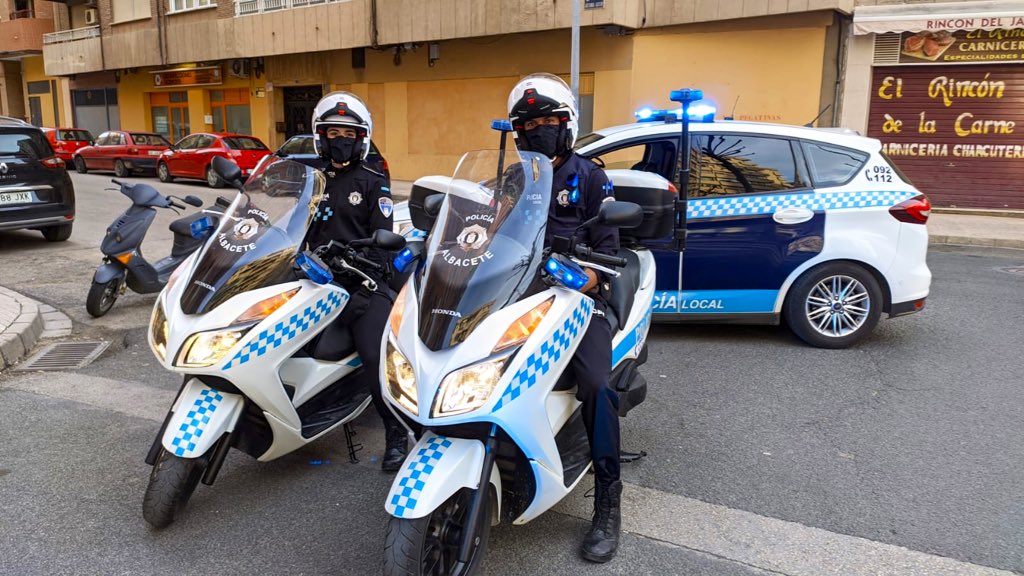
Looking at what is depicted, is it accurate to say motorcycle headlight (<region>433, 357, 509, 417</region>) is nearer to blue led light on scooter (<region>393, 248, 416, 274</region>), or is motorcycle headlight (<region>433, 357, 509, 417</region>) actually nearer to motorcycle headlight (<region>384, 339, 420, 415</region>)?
motorcycle headlight (<region>384, 339, 420, 415</region>)

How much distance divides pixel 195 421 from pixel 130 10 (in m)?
31.2

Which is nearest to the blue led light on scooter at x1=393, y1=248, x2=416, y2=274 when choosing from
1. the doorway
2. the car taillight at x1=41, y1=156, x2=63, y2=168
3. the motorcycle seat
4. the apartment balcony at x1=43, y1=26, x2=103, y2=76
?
the motorcycle seat

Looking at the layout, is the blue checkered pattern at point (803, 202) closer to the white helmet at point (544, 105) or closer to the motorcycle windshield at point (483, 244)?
the white helmet at point (544, 105)

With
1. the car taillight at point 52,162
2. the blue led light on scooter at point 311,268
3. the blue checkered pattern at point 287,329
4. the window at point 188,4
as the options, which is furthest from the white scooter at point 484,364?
the window at point 188,4

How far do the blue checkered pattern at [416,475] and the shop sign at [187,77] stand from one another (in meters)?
27.3

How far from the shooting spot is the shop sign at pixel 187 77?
27.0m

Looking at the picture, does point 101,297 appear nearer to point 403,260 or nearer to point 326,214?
point 326,214

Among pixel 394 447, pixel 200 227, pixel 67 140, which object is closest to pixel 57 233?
pixel 200 227

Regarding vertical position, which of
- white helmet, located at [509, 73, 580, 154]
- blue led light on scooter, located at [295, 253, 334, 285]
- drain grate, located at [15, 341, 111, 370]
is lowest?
drain grate, located at [15, 341, 111, 370]

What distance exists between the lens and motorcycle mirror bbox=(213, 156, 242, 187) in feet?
12.1

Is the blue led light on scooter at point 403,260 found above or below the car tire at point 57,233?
above

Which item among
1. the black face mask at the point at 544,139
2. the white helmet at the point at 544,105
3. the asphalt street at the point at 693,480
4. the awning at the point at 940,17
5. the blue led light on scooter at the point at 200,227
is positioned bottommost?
the asphalt street at the point at 693,480

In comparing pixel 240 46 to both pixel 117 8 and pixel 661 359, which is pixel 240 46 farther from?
pixel 661 359

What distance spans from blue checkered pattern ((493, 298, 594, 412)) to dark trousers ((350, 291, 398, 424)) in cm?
109
